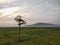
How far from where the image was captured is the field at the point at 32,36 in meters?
1.83

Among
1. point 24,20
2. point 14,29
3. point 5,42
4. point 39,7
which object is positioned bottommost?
point 5,42

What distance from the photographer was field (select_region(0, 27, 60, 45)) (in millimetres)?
1831

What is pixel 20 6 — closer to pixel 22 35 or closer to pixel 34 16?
pixel 34 16

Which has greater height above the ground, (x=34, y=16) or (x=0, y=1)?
(x=0, y=1)

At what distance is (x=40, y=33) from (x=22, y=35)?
24 cm

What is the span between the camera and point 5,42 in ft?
5.98

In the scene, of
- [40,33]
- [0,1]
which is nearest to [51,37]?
[40,33]

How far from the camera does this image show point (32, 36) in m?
1.86

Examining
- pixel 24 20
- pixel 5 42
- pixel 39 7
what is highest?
pixel 39 7

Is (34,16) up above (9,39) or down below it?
above

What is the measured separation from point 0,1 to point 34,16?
19.5 inches

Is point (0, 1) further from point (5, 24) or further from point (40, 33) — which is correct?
point (40, 33)

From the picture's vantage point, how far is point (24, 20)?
1.85 meters

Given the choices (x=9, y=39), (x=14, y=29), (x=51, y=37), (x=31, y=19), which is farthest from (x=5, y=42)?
(x=51, y=37)
